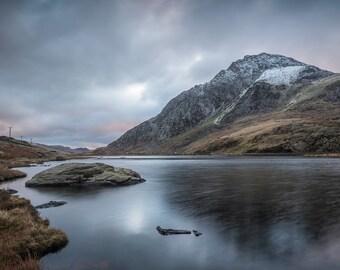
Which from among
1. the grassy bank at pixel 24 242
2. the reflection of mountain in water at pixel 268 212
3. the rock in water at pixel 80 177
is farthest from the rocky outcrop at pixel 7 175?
the grassy bank at pixel 24 242

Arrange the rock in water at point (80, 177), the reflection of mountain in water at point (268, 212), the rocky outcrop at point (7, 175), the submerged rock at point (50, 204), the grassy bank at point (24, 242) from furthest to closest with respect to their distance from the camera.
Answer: the rocky outcrop at point (7, 175), the rock in water at point (80, 177), the submerged rock at point (50, 204), the reflection of mountain in water at point (268, 212), the grassy bank at point (24, 242)

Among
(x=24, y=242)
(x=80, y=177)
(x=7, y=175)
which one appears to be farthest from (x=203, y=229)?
(x=7, y=175)

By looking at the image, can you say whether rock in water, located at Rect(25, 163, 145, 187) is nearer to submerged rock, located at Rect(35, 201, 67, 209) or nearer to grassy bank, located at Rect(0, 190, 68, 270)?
submerged rock, located at Rect(35, 201, 67, 209)

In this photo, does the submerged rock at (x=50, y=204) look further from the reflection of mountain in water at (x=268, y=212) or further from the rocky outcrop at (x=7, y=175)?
the rocky outcrop at (x=7, y=175)

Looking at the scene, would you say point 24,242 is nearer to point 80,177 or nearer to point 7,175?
point 80,177

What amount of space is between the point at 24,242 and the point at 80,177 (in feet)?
130

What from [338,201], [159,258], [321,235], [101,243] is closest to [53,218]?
[101,243]

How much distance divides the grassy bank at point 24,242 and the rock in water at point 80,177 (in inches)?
1265

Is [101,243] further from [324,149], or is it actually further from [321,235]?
[324,149]

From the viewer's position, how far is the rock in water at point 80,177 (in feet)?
185

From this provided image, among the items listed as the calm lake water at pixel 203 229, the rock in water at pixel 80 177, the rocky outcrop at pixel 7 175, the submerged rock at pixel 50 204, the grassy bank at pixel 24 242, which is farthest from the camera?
the rocky outcrop at pixel 7 175

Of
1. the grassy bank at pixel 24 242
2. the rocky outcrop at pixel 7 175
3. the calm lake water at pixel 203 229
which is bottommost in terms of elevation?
the calm lake water at pixel 203 229

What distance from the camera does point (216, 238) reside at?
21969 millimetres

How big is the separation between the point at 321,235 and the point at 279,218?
19.6 ft
